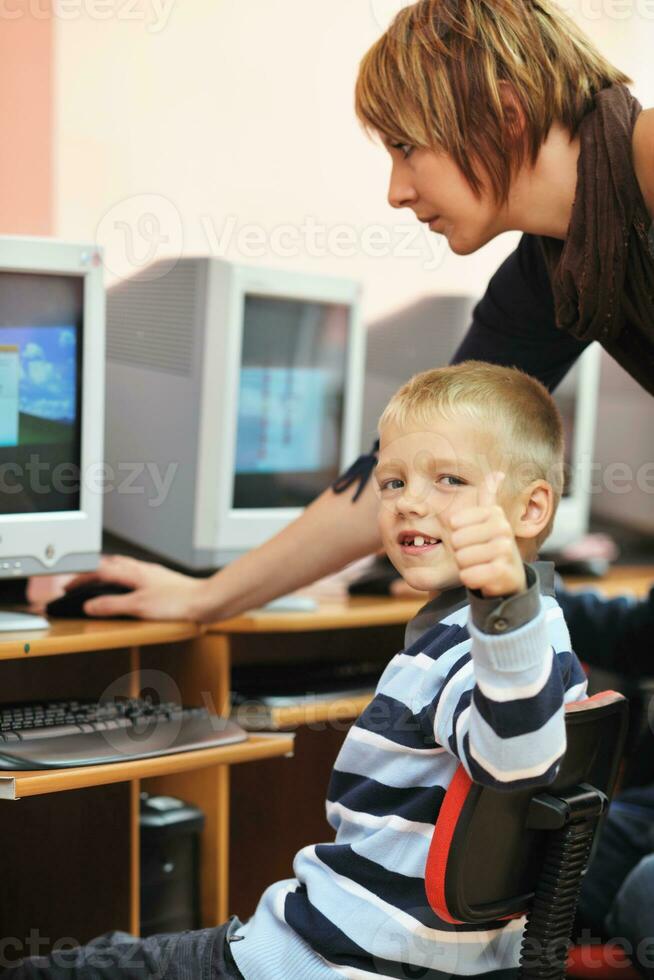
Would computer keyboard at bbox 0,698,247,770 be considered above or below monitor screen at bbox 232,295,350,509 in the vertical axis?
below

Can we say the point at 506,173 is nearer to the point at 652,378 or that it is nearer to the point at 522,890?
the point at 652,378

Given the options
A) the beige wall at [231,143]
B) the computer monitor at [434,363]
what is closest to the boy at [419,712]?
the computer monitor at [434,363]

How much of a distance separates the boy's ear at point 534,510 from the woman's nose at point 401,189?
0.42 m

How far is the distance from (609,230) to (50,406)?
0.90 meters

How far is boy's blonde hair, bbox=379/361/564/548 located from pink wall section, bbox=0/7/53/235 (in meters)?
1.31

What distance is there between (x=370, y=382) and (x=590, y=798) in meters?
1.54

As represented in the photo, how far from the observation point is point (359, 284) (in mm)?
2264

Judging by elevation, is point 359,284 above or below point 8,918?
above

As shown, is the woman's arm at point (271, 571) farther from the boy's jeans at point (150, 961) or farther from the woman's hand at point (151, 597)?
the boy's jeans at point (150, 961)

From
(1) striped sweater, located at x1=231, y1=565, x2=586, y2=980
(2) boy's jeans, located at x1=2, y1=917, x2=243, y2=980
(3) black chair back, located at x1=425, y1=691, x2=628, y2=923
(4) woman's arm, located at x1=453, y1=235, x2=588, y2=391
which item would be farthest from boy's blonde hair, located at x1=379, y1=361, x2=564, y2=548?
(2) boy's jeans, located at x1=2, y1=917, x2=243, y2=980

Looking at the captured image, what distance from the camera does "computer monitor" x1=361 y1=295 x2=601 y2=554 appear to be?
259 cm

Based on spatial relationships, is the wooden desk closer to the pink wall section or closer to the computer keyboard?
the computer keyboard

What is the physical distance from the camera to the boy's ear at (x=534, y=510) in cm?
125

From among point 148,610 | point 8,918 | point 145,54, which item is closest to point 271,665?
point 148,610
